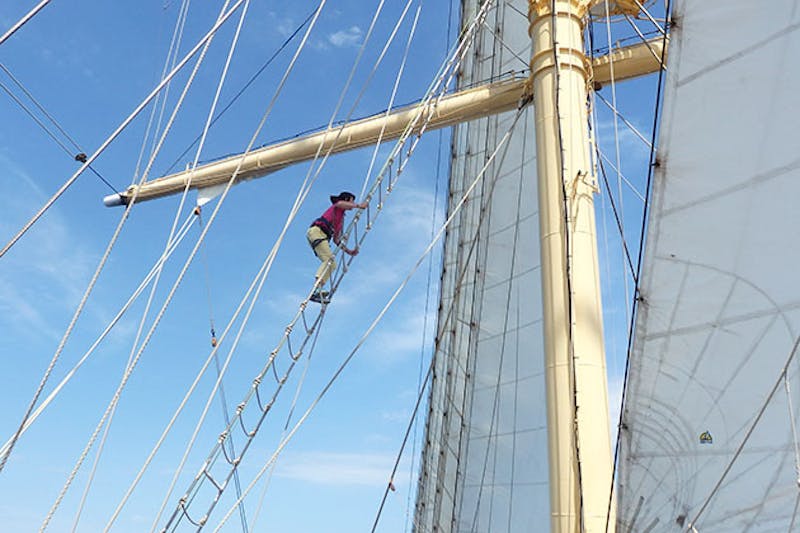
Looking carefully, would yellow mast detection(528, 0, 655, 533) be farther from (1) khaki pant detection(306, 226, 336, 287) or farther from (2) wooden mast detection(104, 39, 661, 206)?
(1) khaki pant detection(306, 226, 336, 287)

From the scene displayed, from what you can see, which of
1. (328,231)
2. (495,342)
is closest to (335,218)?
(328,231)

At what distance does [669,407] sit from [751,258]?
685 mm

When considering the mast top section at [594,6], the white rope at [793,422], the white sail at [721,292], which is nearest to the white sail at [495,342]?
the mast top section at [594,6]

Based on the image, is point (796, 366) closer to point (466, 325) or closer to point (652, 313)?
point (652, 313)

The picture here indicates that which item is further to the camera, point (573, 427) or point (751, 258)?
point (573, 427)

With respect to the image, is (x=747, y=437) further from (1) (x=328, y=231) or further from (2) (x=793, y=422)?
(1) (x=328, y=231)

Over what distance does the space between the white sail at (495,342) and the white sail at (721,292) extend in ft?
8.06

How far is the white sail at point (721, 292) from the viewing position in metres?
2.53

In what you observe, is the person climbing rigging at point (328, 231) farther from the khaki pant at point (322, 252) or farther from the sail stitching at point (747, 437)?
the sail stitching at point (747, 437)

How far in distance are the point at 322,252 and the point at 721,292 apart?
3.98 meters

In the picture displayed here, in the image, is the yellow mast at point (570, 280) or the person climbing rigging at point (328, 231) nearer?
the yellow mast at point (570, 280)

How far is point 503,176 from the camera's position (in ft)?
25.8

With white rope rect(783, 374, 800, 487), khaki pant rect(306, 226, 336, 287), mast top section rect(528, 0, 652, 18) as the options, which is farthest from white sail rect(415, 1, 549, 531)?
white rope rect(783, 374, 800, 487)

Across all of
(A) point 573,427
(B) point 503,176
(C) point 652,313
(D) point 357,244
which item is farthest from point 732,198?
(B) point 503,176
